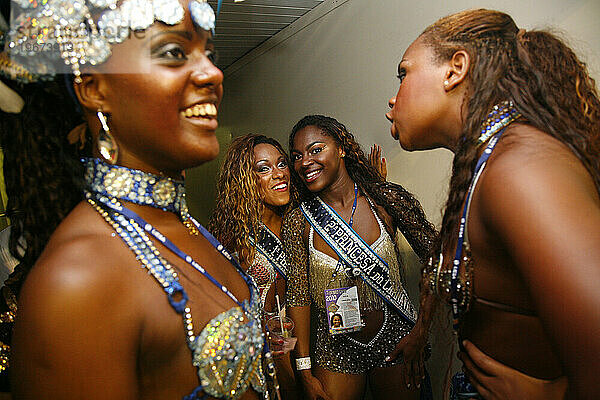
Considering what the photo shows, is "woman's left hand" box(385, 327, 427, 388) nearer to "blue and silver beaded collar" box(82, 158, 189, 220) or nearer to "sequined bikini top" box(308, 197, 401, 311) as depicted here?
"sequined bikini top" box(308, 197, 401, 311)

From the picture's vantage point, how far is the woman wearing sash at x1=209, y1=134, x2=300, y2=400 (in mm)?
2201

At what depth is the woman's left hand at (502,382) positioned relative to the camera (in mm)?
931

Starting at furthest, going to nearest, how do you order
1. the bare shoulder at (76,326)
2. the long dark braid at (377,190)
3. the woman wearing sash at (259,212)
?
the woman wearing sash at (259,212), the long dark braid at (377,190), the bare shoulder at (76,326)

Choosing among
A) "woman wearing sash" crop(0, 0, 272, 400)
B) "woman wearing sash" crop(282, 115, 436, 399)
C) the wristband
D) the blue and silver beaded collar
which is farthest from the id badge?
the blue and silver beaded collar

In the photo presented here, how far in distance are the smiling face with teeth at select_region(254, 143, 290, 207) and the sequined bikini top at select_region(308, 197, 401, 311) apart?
332 millimetres

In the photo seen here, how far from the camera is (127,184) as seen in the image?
2.88 feet

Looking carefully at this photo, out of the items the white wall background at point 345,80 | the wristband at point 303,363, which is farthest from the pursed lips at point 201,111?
the wristband at point 303,363

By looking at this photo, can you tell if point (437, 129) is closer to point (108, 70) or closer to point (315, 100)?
point (108, 70)

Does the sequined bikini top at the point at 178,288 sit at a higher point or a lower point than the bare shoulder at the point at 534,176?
lower

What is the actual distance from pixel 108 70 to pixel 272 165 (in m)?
1.55

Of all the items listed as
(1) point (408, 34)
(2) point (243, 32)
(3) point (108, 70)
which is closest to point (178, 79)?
(3) point (108, 70)

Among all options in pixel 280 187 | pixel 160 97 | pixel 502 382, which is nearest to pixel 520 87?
pixel 502 382

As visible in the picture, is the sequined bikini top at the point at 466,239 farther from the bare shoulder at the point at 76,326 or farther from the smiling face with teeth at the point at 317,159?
the smiling face with teeth at the point at 317,159

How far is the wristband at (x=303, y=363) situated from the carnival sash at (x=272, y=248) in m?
0.37
